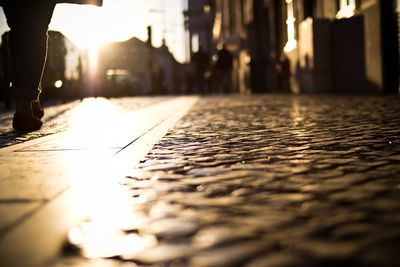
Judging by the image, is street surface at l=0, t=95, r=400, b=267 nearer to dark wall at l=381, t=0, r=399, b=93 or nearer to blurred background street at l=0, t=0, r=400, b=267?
blurred background street at l=0, t=0, r=400, b=267

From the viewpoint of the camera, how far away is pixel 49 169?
2.09 m

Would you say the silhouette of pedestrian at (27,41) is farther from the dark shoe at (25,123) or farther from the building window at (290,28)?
the building window at (290,28)

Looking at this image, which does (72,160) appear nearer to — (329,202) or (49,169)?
(49,169)

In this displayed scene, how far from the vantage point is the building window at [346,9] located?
11711mm

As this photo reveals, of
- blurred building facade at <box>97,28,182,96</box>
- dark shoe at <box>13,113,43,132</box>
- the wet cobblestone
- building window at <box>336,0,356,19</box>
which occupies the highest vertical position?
blurred building facade at <box>97,28,182,96</box>

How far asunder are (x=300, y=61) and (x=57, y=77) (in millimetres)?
6520

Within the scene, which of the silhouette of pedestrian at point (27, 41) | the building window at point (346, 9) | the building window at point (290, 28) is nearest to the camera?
the silhouette of pedestrian at point (27, 41)

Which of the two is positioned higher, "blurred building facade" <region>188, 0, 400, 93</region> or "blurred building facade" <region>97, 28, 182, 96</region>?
"blurred building facade" <region>97, 28, 182, 96</region>

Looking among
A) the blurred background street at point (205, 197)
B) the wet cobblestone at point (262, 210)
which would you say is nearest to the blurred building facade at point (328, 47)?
the blurred background street at point (205, 197)

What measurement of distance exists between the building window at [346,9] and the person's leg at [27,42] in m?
8.97

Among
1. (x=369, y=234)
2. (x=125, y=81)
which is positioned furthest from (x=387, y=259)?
(x=125, y=81)

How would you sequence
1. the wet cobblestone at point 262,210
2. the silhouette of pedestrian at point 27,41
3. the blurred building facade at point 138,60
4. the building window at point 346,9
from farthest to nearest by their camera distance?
the blurred building facade at point 138,60 < the building window at point 346,9 < the silhouette of pedestrian at point 27,41 < the wet cobblestone at point 262,210

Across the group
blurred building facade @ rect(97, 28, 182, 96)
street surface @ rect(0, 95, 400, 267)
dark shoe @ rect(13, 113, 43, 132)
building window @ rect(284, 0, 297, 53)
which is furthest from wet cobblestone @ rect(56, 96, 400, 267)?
blurred building facade @ rect(97, 28, 182, 96)

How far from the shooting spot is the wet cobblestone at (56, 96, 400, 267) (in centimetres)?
95
